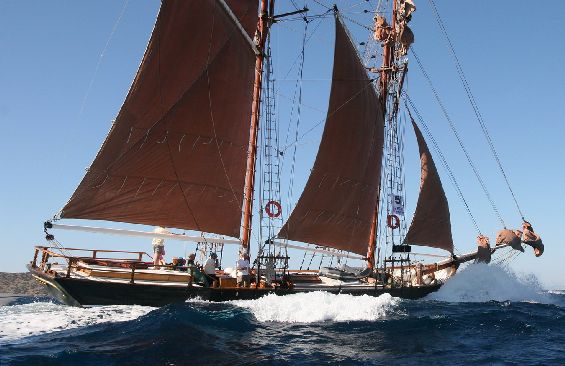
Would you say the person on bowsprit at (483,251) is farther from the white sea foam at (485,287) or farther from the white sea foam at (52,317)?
the white sea foam at (52,317)

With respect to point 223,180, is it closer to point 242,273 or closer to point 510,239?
point 242,273

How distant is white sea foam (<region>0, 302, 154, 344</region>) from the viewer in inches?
608

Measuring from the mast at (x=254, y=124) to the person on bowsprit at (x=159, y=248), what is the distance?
3.87 metres

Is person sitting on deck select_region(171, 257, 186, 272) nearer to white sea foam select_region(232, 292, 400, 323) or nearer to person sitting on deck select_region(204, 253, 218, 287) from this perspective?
person sitting on deck select_region(204, 253, 218, 287)

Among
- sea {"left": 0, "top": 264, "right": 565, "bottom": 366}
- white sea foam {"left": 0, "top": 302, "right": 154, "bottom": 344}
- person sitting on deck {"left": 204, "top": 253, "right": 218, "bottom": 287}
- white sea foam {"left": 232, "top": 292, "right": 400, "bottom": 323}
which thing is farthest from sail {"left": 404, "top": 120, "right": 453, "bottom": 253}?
white sea foam {"left": 0, "top": 302, "right": 154, "bottom": 344}

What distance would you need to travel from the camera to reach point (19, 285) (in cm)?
5828

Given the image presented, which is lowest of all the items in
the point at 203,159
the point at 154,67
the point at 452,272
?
the point at 452,272

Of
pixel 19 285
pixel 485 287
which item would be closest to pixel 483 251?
pixel 485 287

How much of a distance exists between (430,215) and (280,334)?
1966 cm

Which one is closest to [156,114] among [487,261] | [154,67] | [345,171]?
[154,67]

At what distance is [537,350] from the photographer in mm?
13180

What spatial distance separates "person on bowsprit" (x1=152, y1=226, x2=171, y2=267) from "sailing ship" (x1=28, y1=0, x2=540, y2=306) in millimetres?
498

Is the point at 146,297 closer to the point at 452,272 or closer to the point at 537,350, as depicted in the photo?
the point at 537,350

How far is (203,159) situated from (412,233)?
15202 mm
